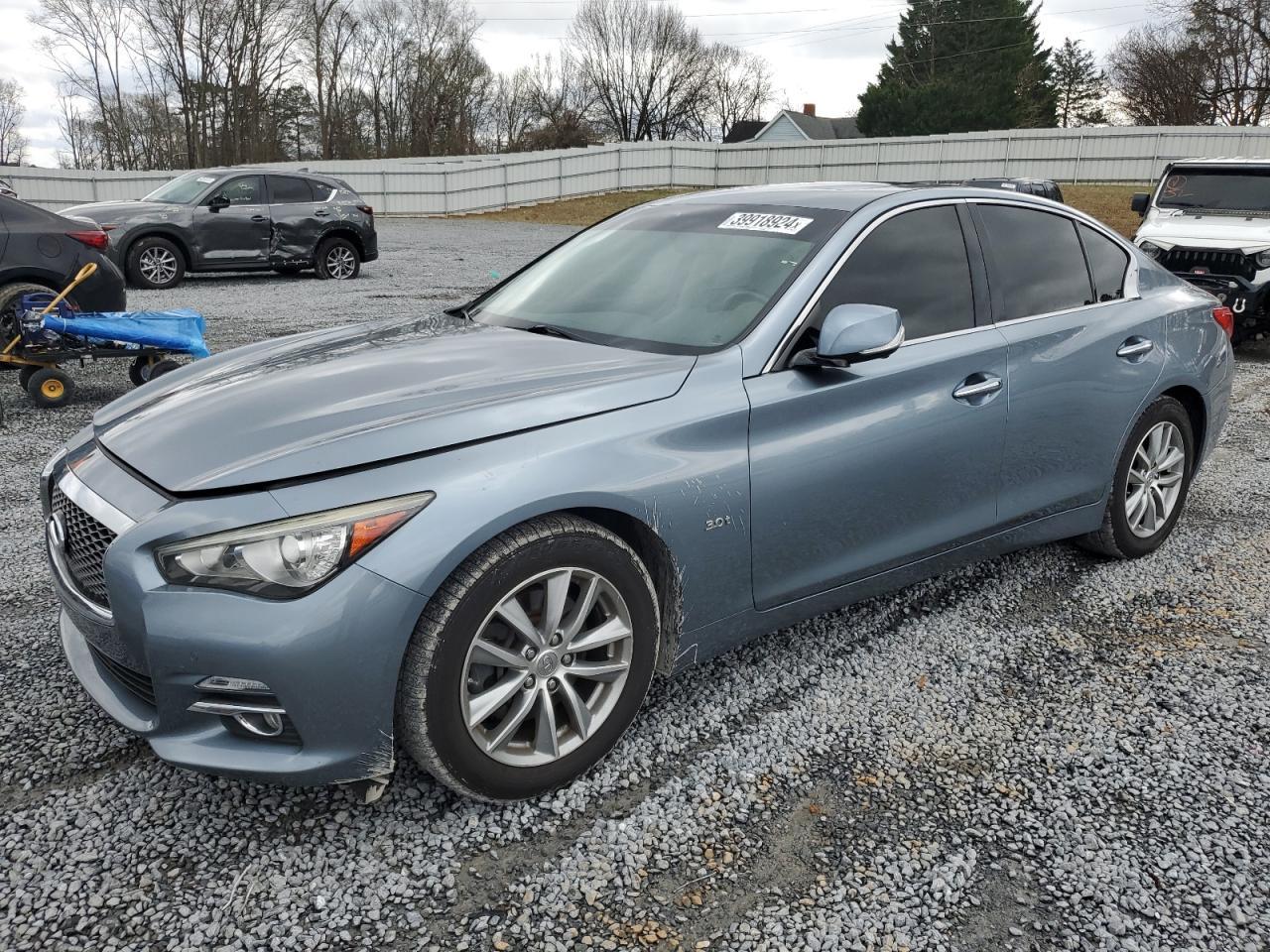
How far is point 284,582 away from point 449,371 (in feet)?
2.97

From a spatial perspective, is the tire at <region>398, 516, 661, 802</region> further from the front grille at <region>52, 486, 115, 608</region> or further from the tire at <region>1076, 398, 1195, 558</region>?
the tire at <region>1076, 398, 1195, 558</region>

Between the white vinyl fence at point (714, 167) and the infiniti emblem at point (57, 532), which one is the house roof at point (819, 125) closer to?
the white vinyl fence at point (714, 167)

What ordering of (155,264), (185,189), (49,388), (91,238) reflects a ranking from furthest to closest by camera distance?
(185,189) < (155,264) < (91,238) < (49,388)

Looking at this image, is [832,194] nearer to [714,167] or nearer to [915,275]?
[915,275]

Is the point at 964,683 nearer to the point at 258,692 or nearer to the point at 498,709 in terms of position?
the point at 498,709

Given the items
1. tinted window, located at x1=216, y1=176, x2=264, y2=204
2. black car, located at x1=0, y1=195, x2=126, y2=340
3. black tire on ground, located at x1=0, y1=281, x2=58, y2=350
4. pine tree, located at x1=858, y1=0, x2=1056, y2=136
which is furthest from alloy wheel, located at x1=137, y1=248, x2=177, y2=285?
pine tree, located at x1=858, y1=0, x2=1056, y2=136

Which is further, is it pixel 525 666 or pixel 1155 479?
pixel 1155 479

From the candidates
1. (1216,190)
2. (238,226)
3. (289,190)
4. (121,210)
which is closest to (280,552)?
(1216,190)

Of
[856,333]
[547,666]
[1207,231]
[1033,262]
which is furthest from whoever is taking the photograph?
[1207,231]

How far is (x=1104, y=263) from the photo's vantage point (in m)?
4.26

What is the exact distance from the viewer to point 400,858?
2.47 m

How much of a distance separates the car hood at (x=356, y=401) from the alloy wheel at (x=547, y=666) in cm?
44

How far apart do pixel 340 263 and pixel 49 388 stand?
29.1 feet

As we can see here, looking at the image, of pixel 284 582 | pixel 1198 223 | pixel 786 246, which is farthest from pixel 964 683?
pixel 1198 223
